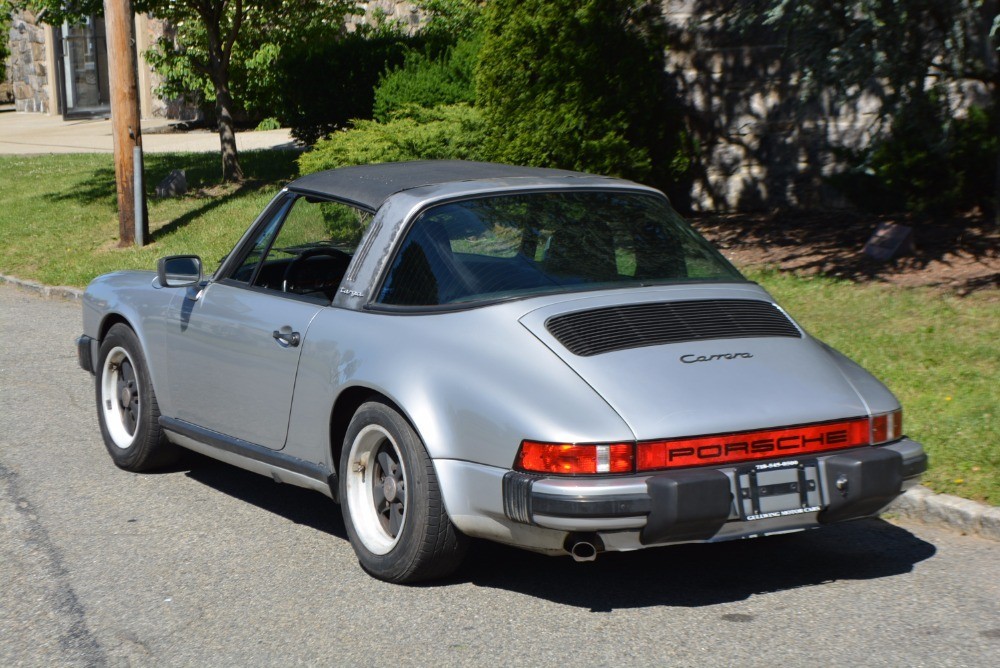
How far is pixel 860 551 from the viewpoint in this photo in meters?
5.50

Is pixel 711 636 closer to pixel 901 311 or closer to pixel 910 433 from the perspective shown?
pixel 910 433

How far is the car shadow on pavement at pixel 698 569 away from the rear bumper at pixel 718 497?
0.53 meters

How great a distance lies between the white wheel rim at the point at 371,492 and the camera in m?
4.99

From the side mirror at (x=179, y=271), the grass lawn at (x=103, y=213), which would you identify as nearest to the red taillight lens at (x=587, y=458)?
the side mirror at (x=179, y=271)

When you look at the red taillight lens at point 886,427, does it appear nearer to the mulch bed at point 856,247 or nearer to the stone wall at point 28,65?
the mulch bed at point 856,247

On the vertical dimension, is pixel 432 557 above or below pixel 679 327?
below

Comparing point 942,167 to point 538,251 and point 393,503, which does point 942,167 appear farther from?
point 393,503

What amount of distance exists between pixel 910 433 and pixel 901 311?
3.11 m

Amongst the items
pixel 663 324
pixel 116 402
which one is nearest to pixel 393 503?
pixel 663 324

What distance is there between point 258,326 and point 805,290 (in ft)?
19.8

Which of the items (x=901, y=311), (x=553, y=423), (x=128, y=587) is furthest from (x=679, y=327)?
(x=901, y=311)

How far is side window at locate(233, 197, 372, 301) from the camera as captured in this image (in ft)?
19.1

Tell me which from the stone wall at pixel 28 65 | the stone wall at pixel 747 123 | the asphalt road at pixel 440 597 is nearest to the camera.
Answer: the asphalt road at pixel 440 597

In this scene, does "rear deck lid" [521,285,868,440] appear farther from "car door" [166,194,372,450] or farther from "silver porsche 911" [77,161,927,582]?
"car door" [166,194,372,450]
